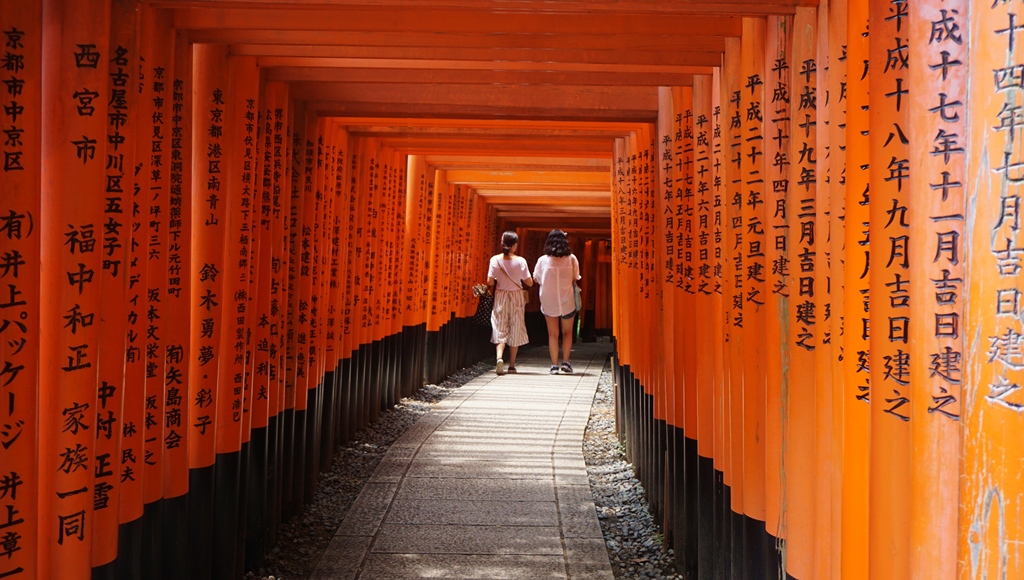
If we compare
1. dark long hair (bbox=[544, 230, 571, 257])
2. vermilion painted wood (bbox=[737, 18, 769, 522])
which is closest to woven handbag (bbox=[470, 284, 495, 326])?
dark long hair (bbox=[544, 230, 571, 257])

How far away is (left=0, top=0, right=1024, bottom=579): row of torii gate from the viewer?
1819mm

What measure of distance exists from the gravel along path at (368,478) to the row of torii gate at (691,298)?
7.1 inches

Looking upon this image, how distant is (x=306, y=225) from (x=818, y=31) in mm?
3888

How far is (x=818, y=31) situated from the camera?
2.88m

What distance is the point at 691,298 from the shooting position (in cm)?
479

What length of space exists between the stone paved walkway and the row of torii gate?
1.63 ft

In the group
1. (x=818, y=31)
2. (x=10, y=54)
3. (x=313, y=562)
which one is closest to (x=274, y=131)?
(x=313, y=562)

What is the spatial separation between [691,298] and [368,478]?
9.72ft

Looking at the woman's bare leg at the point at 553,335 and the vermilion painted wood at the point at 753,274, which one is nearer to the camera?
the vermilion painted wood at the point at 753,274

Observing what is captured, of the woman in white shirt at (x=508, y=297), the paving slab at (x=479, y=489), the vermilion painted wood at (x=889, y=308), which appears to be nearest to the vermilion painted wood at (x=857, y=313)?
the vermilion painted wood at (x=889, y=308)

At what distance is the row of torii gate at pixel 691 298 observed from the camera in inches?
71.6

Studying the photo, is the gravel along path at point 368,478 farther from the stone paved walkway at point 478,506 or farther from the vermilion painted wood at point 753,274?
the vermilion painted wood at point 753,274

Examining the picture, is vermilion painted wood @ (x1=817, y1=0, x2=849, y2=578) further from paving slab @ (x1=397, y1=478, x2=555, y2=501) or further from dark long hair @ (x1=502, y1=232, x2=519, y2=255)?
dark long hair @ (x1=502, y1=232, x2=519, y2=255)

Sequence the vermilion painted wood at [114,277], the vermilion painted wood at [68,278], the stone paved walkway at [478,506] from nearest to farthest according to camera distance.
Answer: the vermilion painted wood at [68,278] < the vermilion painted wood at [114,277] < the stone paved walkway at [478,506]
